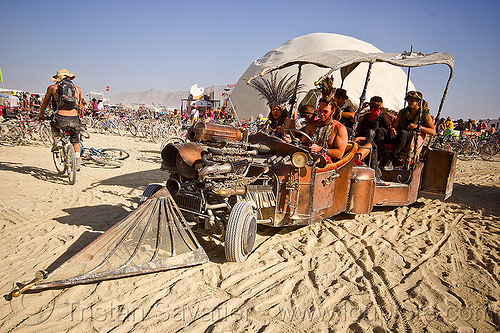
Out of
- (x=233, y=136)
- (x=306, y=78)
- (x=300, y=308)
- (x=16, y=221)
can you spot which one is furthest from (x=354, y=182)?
(x=306, y=78)

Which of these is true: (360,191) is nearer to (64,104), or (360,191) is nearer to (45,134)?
(64,104)

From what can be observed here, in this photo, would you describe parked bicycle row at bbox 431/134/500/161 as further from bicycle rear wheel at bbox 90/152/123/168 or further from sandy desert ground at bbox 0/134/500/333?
bicycle rear wheel at bbox 90/152/123/168

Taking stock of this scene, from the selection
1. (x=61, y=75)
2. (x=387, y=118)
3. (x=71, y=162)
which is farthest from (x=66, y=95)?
(x=387, y=118)

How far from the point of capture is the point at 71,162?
20.7 feet

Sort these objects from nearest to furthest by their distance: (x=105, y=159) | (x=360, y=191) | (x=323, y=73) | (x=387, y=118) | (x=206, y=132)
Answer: (x=206, y=132) → (x=360, y=191) → (x=387, y=118) → (x=105, y=159) → (x=323, y=73)

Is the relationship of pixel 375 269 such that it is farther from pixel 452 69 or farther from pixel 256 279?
pixel 452 69

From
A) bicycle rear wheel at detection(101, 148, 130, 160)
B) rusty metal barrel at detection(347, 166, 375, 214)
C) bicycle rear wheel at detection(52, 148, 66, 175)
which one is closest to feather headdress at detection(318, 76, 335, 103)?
rusty metal barrel at detection(347, 166, 375, 214)

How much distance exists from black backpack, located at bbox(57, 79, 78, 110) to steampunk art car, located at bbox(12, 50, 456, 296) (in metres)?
3.61

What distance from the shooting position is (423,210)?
622cm

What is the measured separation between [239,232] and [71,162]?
468 centimetres

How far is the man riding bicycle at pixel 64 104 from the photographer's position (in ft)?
20.7

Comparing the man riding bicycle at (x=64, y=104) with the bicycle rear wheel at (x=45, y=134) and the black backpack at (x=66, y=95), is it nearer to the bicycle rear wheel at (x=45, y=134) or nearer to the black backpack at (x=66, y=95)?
the black backpack at (x=66, y=95)

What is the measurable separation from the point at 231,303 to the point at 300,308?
2.03 feet

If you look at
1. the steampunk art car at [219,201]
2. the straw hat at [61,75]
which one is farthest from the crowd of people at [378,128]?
the straw hat at [61,75]
